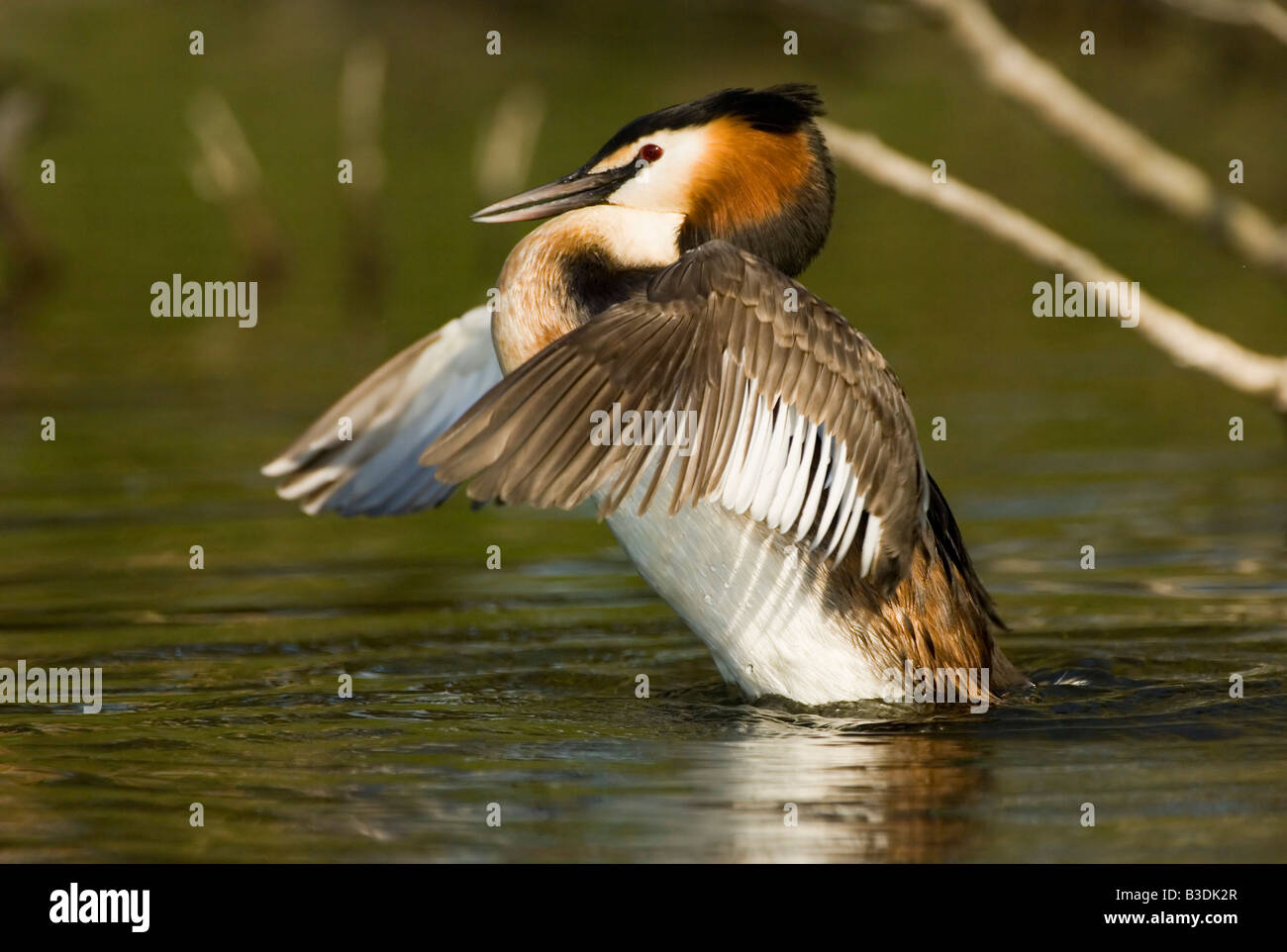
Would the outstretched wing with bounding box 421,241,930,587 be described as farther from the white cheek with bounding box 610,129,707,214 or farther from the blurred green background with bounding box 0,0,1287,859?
the blurred green background with bounding box 0,0,1287,859

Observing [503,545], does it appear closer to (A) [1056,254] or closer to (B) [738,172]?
(B) [738,172]

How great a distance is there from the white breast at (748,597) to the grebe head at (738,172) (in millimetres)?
950

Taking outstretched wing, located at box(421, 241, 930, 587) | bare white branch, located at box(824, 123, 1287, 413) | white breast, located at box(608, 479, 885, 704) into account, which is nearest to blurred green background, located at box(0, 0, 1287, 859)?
white breast, located at box(608, 479, 885, 704)

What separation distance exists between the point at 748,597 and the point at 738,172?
1.39 metres

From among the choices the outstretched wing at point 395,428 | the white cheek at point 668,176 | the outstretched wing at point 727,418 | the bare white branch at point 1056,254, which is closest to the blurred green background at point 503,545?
the outstretched wing at point 395,428

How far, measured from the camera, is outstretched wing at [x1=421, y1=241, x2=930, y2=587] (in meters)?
5.95

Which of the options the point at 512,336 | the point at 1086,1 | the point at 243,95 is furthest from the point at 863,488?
the point at 1086,1

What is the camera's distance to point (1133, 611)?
27.3ft

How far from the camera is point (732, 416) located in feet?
20.9

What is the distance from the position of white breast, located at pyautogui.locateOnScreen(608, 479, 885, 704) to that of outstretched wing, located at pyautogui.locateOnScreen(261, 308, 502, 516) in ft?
4.14

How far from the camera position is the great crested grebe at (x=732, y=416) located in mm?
6055

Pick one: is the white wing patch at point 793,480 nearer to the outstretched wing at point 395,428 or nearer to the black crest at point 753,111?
the black crest at point 753,111
